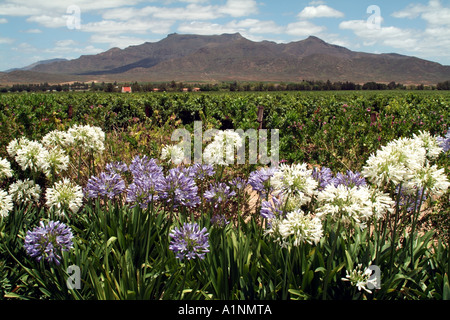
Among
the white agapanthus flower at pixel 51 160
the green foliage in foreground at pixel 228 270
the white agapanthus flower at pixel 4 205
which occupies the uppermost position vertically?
the white agapanthus flower at pixel 51 160

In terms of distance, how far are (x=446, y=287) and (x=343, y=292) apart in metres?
0.72

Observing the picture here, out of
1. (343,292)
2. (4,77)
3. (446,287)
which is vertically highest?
(4,77)

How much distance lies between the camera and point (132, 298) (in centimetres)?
228

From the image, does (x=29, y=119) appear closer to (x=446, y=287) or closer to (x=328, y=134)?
(x=328, y=134)

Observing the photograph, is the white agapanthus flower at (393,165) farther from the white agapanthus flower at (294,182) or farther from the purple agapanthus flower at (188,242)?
the purple agapanthus flower at (188,242)

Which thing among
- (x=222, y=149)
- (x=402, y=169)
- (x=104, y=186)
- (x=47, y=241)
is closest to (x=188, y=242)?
(x=47, y=241)

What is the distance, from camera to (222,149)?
10.5 ft

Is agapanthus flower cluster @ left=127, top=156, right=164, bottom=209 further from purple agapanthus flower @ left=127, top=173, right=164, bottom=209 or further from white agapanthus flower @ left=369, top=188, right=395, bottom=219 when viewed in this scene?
white agapanthus flower @ left=369, top=188, right=395, bottom=219

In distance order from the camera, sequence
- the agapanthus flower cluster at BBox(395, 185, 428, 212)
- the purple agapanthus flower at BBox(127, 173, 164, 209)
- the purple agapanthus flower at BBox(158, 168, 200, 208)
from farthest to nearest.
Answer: the purple agapanthus flower at BBox(127, 173, 164, 209) < the purple agapanthus flower at BBox(158, 168, 200, 208) < the agapanthus flower cluster at BBox(395, 185, 428, 212)

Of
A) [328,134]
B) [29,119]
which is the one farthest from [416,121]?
[29,119]

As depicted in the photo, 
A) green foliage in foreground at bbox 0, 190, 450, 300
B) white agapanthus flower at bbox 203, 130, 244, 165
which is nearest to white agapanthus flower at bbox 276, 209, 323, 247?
green foliage in foreground at bbox 0, 190, 450, 300

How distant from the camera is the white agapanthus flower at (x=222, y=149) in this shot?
3154 mm

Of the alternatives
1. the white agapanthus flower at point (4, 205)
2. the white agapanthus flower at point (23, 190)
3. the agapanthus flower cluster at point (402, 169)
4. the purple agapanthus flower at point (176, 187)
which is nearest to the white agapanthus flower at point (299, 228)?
the agapanthus flower cluster at point (402, 169)

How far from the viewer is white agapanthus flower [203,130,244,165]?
3.15 meters
